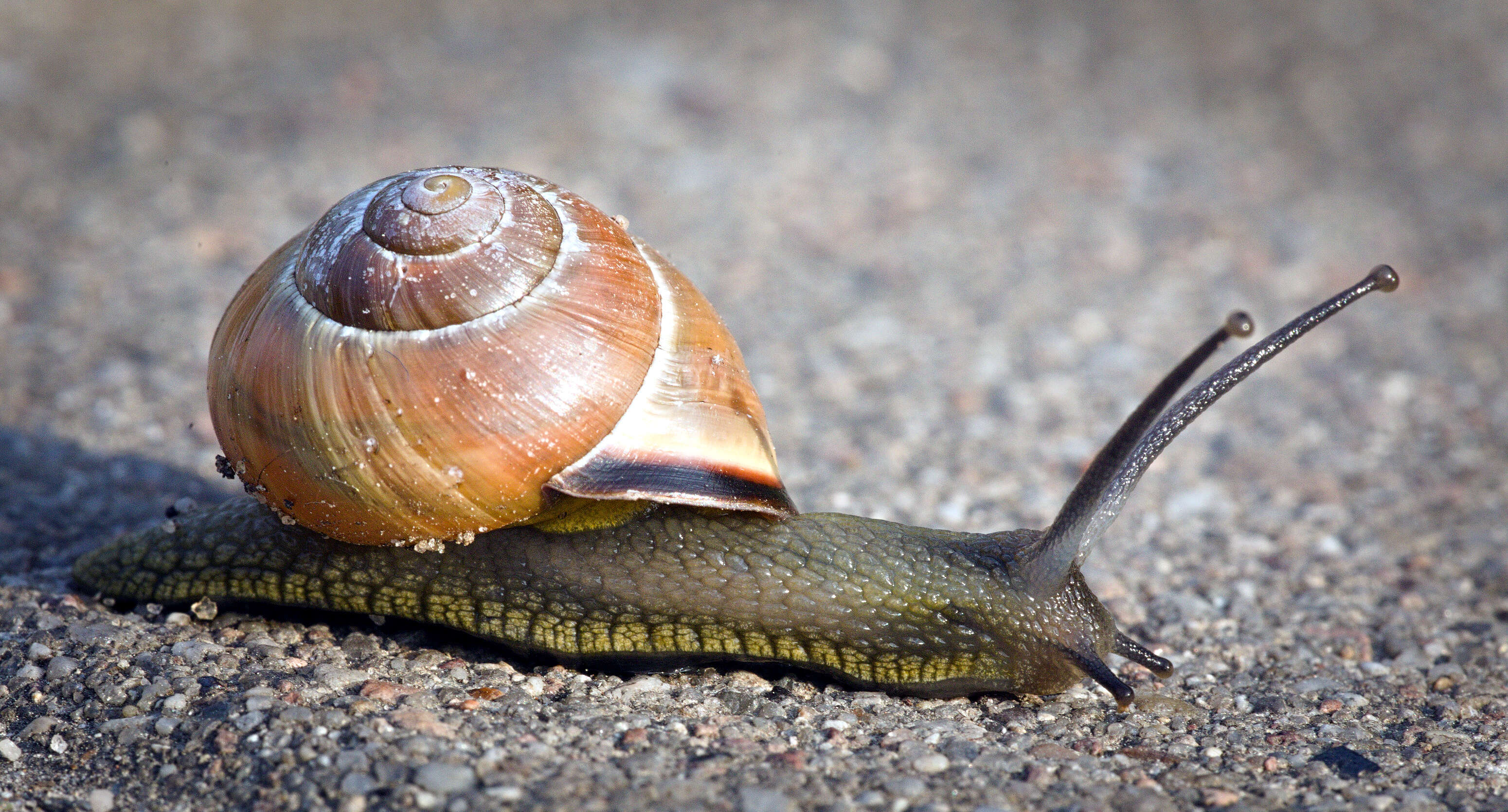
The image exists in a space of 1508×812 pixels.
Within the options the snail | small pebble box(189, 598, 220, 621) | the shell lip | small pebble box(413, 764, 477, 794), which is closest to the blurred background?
small pebble box(189, 598, 220, 621)

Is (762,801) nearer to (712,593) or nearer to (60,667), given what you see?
(712,593)

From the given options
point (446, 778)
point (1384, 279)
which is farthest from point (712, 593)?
point (1384, 279)

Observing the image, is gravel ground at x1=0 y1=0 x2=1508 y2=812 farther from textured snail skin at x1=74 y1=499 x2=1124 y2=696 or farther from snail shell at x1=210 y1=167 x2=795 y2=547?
snail shell at x1=210 y1=167 x2=795 y2=547

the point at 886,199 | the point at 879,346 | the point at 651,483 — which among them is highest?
the point at 886,199

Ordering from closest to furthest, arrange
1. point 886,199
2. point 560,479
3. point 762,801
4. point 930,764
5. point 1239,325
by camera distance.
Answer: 1. point 762,801
2. point 930,764
3. point 1239,325
4. point 560,479
5. point 886,199

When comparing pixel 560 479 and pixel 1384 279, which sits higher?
pixel 1384 279

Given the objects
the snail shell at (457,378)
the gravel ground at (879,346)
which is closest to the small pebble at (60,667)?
the gravel ground at (879,346)

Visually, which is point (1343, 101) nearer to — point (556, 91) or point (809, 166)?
point (809, 166)
